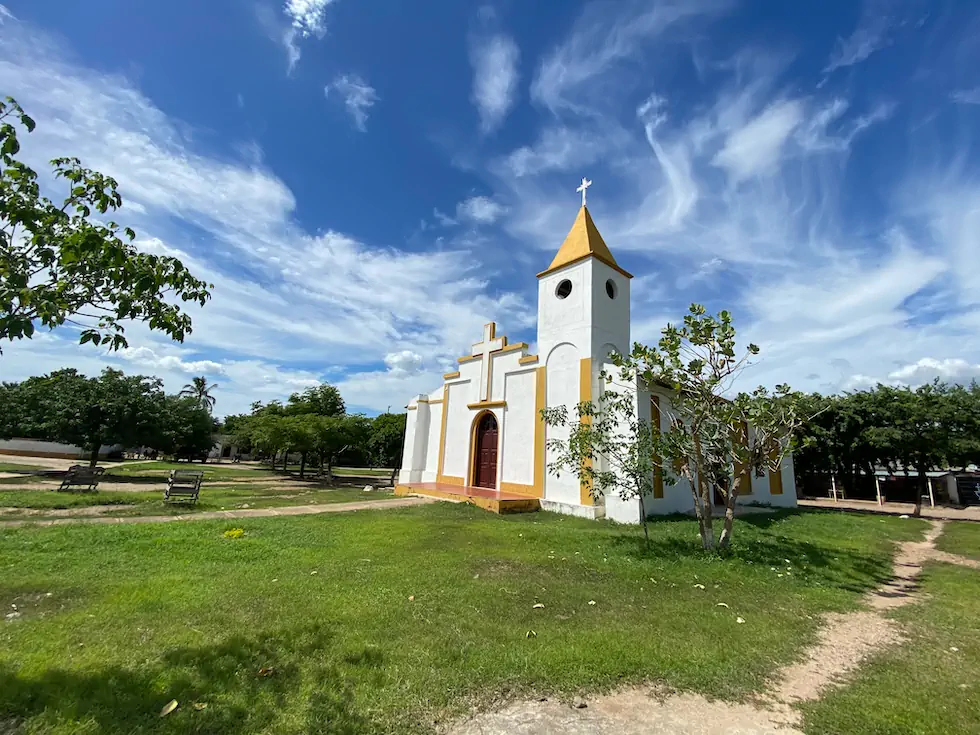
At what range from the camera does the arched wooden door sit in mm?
18469

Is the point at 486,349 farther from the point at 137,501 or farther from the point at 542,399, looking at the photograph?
the point at 137,501

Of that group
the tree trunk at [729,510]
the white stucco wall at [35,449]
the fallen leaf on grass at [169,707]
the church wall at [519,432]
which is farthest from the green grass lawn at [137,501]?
the white stucco wall at [35,449]

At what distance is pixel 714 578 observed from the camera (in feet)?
24.1

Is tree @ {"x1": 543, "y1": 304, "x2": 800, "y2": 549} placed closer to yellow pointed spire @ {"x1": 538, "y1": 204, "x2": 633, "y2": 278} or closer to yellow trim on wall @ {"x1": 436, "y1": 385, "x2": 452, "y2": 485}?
yellow pointed spire @ {"x1": 538, "y1": 204, "x2": 633, "y2": 278}

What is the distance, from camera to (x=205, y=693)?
3.36 meters

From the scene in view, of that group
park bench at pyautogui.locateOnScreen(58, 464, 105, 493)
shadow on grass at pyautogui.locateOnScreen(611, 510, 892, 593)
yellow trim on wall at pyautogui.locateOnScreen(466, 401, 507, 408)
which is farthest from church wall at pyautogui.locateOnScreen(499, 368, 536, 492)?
park bench at pyautogui.locateOnScreen(58, 464, 105, 493)

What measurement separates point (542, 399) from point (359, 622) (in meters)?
12.5

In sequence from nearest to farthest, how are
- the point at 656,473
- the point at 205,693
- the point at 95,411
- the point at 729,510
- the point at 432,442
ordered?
the point at 205,693
the point at 729,510
the point at 656,473
the point at 95,411
the point at 432,442

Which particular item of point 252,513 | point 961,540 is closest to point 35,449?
point 252,513

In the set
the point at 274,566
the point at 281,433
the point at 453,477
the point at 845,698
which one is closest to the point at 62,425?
the point at 281,433

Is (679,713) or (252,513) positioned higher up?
(252,513)

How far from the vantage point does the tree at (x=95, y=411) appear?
19.6 m

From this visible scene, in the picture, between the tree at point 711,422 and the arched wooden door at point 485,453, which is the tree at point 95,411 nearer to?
the arched wooden door at point 485,453

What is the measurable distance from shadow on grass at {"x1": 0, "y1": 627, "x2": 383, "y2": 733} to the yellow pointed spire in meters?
15.4
